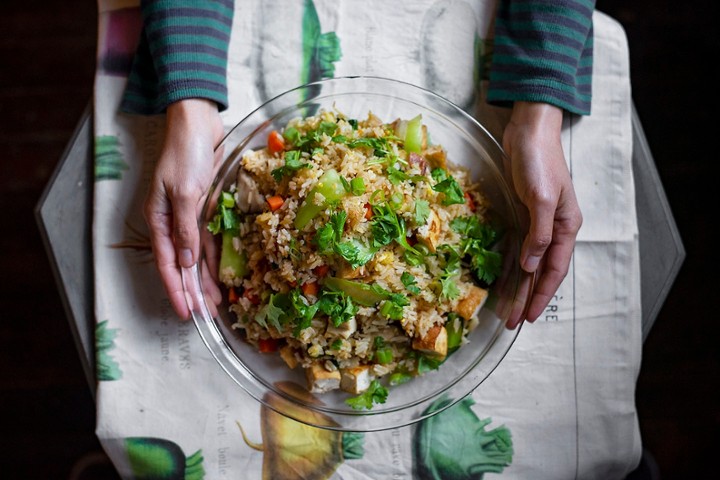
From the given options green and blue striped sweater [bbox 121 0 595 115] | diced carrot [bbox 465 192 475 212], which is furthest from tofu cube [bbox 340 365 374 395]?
green and blue striped sweater [bbox 121 0 595 115]

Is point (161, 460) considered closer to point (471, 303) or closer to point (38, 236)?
point (471, 303)

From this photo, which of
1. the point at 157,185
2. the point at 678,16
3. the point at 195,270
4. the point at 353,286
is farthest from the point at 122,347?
the point at 678,16

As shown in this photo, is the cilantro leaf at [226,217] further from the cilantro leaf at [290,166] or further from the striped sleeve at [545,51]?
the striped sleeve at [545,51]

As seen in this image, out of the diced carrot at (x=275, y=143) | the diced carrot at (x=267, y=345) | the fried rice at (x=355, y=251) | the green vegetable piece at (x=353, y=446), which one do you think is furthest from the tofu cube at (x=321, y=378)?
the diced carrot at (x=275, y=143)

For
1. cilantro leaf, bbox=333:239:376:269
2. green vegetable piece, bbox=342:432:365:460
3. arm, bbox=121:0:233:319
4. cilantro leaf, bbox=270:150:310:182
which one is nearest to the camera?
cilantro leaf, bbox=333:239:376:269

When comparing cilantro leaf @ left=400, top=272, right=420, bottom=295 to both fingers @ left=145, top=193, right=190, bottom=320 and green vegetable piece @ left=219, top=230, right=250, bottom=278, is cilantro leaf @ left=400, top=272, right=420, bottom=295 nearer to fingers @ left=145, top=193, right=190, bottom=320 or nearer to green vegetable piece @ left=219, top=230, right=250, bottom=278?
green vegetable piece @ left=219, top=230, right=250, bottom=278
